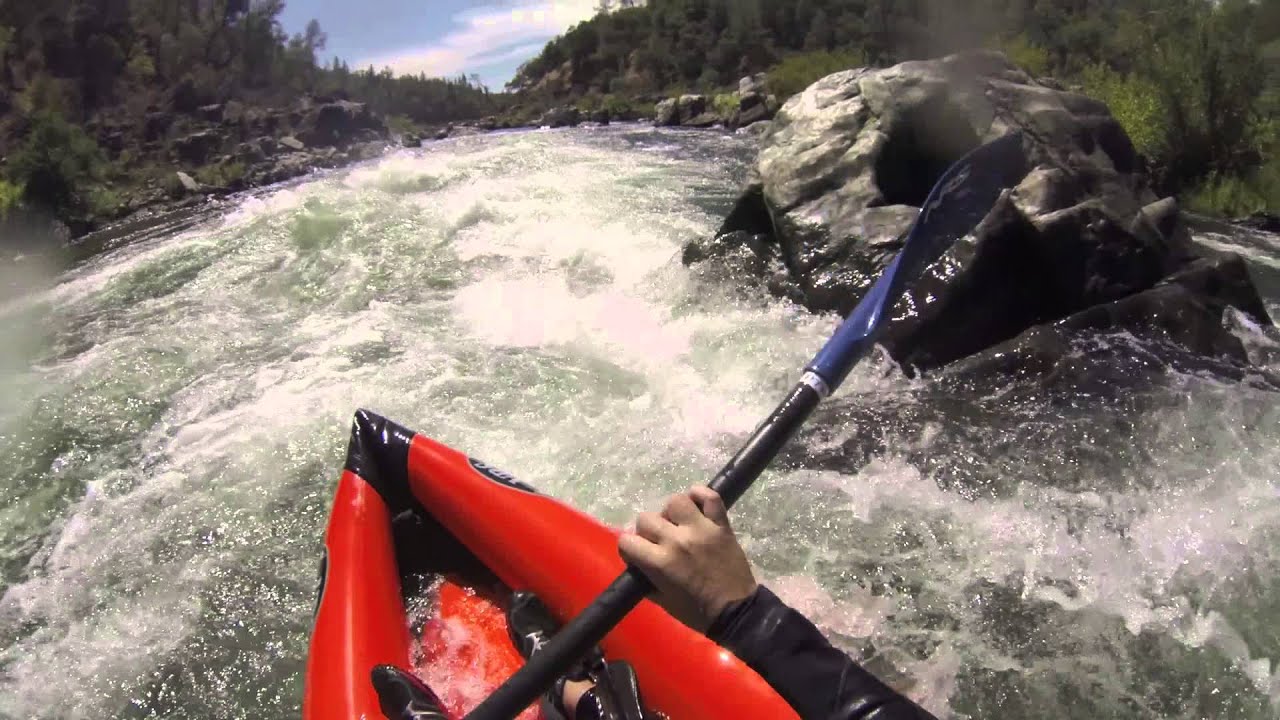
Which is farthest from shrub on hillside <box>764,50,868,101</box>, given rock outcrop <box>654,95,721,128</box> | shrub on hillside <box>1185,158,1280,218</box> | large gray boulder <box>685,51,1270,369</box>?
large gray boulder <box>685,51,1270,369</box>

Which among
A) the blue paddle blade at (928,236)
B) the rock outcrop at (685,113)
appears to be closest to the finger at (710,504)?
the blue paddle blade at (928,236)

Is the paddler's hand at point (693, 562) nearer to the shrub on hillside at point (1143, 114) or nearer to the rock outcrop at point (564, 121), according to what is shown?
the shrub on hillside at point (1143, 114)

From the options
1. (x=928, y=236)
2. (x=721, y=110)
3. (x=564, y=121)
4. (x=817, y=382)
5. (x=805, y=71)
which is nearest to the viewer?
(x=817, y=382)

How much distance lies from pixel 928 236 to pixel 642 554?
1.60 meters

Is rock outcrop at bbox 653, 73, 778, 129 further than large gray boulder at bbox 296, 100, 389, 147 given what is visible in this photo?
No

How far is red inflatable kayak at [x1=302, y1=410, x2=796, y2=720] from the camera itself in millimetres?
2014

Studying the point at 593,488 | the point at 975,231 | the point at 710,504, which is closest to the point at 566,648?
the point at 710,504

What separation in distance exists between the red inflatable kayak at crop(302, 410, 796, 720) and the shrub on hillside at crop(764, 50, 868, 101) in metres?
19.6

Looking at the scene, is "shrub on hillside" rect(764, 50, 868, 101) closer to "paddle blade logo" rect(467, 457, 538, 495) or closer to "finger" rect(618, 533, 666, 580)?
"paddle blade logo" rect(467, 457, 538, 495)

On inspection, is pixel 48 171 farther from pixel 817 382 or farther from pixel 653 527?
pixel 653 527

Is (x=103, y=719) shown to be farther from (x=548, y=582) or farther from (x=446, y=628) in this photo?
(x=548, y=582)

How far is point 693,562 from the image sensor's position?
1.23 metres

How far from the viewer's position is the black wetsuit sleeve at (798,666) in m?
1.22

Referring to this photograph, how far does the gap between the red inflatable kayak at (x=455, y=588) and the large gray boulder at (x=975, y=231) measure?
2.54 m
